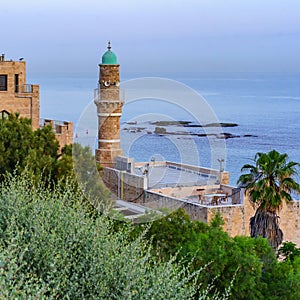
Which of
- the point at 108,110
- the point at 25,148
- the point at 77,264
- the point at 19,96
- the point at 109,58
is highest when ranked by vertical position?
the point at 109,58

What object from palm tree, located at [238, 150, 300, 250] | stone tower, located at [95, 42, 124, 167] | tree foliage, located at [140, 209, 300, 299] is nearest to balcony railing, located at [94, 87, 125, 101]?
stone tower, located at [95, 42, 124, 167]

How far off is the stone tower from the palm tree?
13703 mm

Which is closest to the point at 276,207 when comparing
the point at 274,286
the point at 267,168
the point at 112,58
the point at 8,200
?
the point at 267,168

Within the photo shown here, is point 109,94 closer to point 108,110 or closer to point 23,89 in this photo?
point 108,110

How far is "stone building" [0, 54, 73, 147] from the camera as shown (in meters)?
29.0

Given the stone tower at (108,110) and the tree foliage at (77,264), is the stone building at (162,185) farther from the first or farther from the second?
the tree foliage at (77,264)

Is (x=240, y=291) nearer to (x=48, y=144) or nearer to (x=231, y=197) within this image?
(x=48, y=144)

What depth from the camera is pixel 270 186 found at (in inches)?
816

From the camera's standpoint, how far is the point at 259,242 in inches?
629

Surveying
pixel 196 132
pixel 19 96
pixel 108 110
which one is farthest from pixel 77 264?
pixel 196 132

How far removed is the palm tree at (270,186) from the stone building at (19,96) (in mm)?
10178

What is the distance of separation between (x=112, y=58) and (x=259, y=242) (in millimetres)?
19380

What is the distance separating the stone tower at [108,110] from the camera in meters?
33.8

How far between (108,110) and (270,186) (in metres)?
14.7
